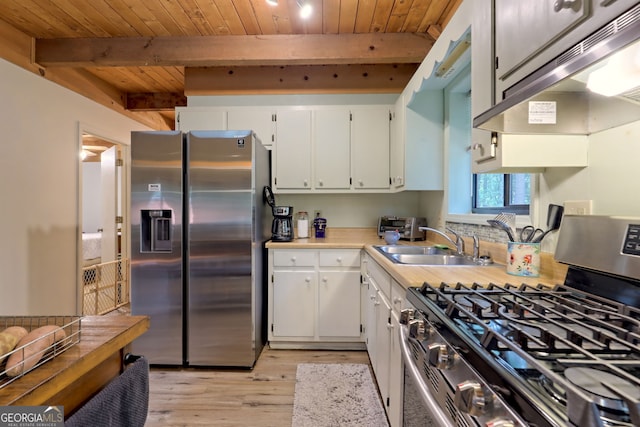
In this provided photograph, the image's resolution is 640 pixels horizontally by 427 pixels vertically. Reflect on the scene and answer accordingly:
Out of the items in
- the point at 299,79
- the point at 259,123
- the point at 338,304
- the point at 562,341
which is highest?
the point at 299,79

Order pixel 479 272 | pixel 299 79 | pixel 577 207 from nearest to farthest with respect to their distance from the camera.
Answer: pixel 577 207 → pixel 479 272 → pixel 299 79

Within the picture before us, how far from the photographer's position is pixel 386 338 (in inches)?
62.6

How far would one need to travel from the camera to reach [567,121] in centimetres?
103

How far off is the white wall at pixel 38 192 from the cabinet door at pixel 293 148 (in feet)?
6.62

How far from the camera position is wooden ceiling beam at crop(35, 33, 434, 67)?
247 cm

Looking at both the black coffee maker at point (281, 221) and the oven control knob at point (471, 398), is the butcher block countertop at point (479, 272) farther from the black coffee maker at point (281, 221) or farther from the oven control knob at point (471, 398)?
the black coffee maker at point (281, 221)

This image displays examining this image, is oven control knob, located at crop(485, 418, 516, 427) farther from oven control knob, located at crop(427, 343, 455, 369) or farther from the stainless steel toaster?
the stainless steel toaster

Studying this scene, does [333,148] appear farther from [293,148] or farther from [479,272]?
[479,272]

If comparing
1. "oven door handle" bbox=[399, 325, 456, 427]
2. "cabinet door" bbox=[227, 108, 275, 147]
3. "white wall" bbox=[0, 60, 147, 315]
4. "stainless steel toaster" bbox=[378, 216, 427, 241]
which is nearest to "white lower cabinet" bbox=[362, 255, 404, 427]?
"oven door handle" bbox=[399, 325, 456, 427]

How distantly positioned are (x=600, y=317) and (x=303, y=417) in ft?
5.01

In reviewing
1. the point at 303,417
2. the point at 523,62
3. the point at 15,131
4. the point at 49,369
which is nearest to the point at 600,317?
the point at 523,62

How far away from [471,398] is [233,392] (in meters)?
1.84

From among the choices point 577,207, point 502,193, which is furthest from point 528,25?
point 502,193

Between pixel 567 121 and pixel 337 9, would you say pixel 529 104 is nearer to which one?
pixel 567 121
